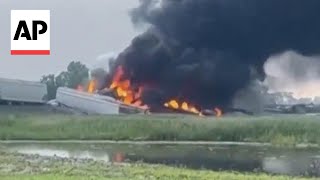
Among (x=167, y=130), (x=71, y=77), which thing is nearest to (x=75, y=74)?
(x=71, y=77)

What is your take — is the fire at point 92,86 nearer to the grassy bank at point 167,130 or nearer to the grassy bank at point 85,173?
the grassy bank at point 167,130

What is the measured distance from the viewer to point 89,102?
70750 mm

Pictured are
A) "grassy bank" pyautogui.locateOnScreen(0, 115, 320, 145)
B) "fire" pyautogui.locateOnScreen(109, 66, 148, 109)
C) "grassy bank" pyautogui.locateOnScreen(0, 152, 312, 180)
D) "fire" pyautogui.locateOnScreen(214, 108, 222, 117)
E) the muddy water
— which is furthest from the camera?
"fire" pyautogui.locateOnScreen(109, 66, 148, 109)

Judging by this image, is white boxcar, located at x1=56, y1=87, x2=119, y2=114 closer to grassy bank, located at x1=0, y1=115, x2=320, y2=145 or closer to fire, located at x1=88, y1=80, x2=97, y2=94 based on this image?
fire, located at x1=88, y1=80, x2=97, y2=94

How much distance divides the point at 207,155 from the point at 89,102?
3642cm

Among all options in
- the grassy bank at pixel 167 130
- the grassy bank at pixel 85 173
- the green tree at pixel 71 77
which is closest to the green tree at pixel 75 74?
the green tree at pixel 71 77

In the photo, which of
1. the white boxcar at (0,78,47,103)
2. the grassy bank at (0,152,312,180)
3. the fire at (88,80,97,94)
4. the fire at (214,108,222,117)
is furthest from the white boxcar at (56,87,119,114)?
the grassy bank at (0,152,312,180)

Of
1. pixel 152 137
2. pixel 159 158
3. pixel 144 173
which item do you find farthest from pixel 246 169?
pixel 152 137

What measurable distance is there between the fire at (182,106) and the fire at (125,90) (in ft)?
8.24

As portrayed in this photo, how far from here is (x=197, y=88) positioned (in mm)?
76688

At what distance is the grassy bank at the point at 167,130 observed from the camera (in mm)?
47938

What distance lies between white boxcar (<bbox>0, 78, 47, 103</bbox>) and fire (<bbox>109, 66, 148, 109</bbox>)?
8.01 m

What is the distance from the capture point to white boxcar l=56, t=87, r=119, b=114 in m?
69.4

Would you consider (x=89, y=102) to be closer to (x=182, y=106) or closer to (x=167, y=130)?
(x=182, y=106)
